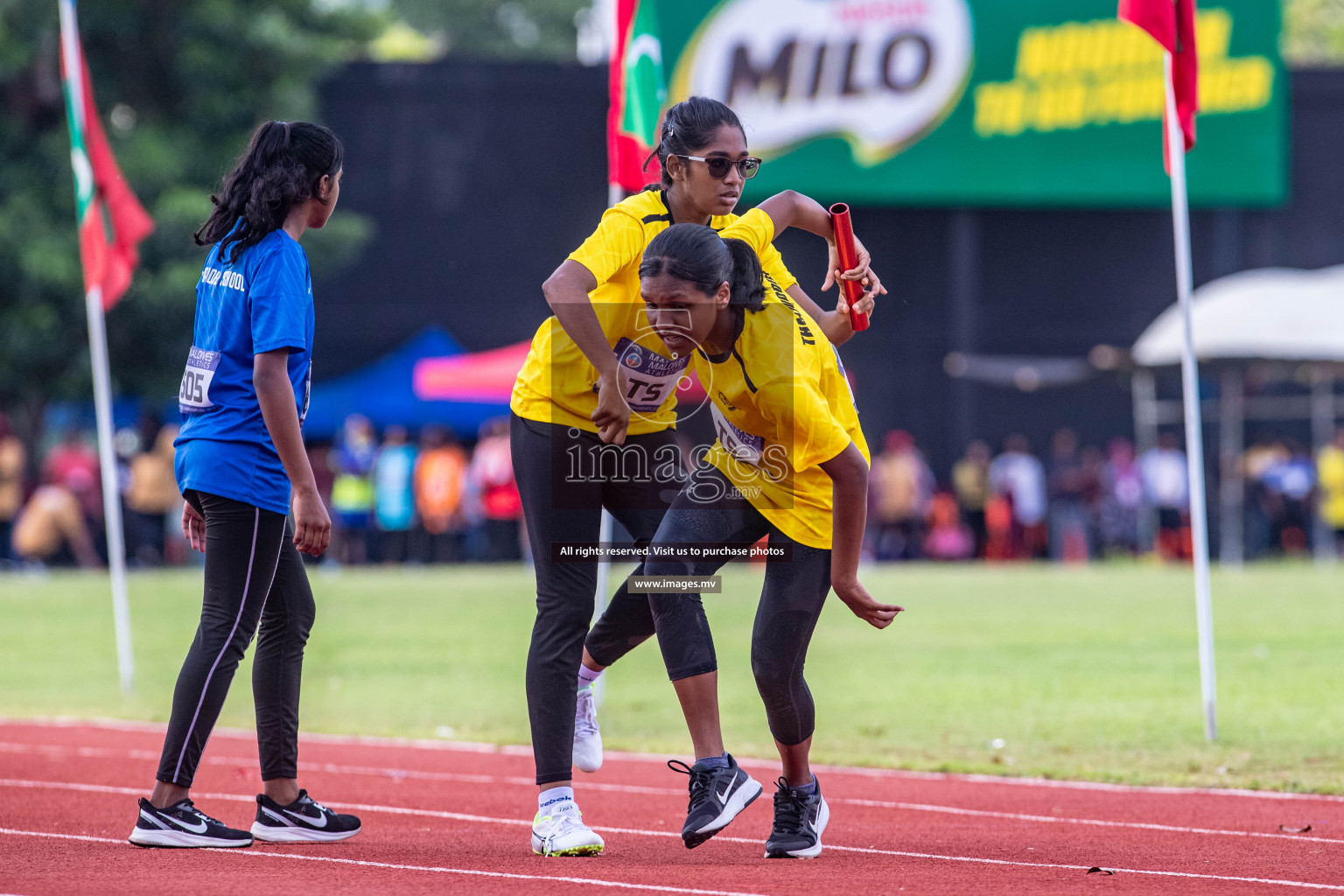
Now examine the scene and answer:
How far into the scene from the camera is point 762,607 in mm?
5348

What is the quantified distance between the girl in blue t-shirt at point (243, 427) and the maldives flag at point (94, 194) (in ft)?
21.7

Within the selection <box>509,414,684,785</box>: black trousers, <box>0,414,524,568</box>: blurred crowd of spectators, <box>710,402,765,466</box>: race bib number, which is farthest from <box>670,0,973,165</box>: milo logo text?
<box>509,414,684,785</box>: black trousers

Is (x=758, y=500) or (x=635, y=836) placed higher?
(x=758, y=500)

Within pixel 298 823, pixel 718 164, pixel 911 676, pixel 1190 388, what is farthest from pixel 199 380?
pixel 911 676

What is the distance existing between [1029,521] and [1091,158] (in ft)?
20.5

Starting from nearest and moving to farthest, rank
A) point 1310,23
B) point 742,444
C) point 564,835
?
point 564,835, point 742,444, point 1310,23

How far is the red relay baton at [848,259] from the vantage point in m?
5.69

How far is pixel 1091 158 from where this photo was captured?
28094 millimetres

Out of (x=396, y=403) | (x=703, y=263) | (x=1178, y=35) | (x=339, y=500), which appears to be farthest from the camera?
(x=396, y=403)

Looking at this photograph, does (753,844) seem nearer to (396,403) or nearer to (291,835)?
(291,835)

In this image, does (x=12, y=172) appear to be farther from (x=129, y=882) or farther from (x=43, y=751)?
(x=129, y=882)

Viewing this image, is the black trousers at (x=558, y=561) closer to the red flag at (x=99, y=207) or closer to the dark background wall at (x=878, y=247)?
the red flag at (x=99, y=207)

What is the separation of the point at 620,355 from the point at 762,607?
90 cm

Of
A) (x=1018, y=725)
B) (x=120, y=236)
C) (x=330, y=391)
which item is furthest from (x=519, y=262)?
(x=1018, y=725)
